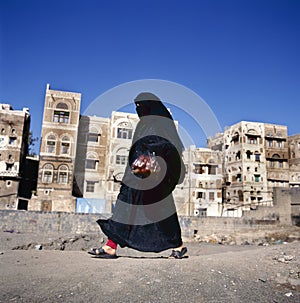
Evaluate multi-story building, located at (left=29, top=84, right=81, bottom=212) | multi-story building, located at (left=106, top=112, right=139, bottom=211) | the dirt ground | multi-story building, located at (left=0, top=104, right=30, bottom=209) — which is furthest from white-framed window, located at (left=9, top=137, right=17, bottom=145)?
the dirt ground

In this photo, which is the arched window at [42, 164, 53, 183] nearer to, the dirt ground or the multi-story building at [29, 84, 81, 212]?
the multi-story building at [29, 84, 81, 212]

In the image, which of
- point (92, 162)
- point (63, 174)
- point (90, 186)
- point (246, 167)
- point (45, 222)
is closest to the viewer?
point (45, 222)

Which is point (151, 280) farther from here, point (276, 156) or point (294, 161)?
point (294, 161)

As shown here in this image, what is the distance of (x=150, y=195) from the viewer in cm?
543

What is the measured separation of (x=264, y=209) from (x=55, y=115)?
2710cm

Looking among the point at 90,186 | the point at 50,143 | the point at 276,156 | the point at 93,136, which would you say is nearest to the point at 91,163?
the point at 90,186

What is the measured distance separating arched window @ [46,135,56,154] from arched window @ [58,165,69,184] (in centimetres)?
243

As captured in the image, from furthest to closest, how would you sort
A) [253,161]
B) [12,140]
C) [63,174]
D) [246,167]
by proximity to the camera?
[253,161] → [246,167] → [63,174] → [12,140]

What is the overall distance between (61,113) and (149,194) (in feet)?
121

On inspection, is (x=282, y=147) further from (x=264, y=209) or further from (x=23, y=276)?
(x=23, y=276)

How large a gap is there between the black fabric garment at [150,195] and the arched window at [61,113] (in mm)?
35966

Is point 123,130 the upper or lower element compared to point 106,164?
upper

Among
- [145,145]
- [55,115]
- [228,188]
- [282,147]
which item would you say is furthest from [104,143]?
[145,145]

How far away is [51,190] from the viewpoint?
37.8 metres
